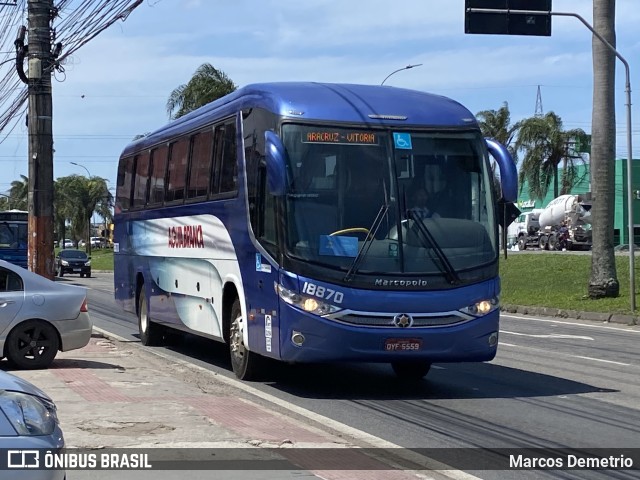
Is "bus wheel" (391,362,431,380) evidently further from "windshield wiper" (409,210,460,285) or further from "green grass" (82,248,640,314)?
"green grass" (82,248,640,314)

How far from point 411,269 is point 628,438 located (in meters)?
3.11

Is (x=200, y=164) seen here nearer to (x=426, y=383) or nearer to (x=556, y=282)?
(x=426, y=383)

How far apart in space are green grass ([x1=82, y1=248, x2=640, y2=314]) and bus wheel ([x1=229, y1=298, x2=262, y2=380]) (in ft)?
45.4

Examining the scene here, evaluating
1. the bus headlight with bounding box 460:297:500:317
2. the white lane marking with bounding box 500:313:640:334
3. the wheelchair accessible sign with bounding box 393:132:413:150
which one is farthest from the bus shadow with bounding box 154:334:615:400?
the white lane marking with bounding box 500:313:640:334

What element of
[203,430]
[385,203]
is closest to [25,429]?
[203,430]

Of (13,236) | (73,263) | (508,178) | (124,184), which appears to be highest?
(124,184)

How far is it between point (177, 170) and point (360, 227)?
5518 millimetres

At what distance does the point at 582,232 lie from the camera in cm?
5241

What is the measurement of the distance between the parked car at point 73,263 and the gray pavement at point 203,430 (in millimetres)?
43264

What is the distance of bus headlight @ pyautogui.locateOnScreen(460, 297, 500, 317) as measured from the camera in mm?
11320

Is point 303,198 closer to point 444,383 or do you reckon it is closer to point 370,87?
point 370,87

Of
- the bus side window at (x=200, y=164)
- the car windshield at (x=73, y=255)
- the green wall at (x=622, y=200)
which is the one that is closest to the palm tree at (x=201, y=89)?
the car windshield at (x=73, y=255)

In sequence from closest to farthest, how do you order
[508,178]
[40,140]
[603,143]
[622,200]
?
[508,178]
[40,140]
[603,143]
[622,200]

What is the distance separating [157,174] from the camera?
17.2 m
